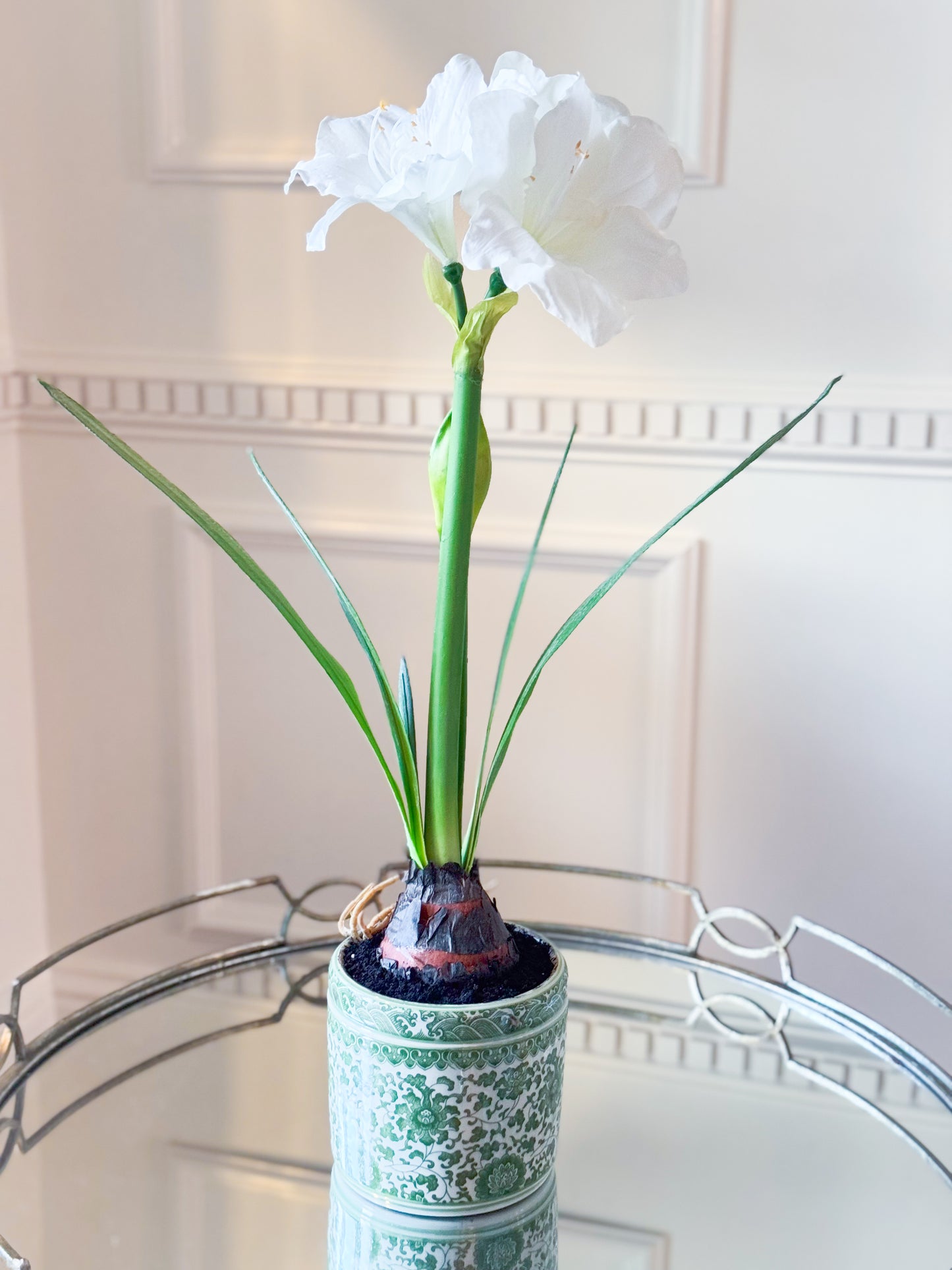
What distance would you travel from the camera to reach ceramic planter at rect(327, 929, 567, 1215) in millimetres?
527

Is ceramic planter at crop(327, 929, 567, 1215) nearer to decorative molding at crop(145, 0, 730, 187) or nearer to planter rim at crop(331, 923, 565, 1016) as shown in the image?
planter rim at crop(331, 923, 565, 1016)

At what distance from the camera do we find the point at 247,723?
1.22 metres

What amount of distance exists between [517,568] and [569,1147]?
1.78 ft

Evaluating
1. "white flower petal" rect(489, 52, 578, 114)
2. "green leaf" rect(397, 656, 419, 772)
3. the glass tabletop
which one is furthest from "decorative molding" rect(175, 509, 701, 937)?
"white flower petal" rect(489, 52, 578, 114)

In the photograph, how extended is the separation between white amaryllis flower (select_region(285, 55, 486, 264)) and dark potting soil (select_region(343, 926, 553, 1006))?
30 centimetres

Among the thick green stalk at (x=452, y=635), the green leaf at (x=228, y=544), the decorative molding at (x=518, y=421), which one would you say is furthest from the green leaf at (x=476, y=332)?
the decorative molding at (x=518, y=421)

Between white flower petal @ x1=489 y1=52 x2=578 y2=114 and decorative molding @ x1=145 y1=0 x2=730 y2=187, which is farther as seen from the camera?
decorative molding @ x1=145 y1=0 x2=730 y2=187

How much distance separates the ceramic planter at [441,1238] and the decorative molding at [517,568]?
543 millimetres

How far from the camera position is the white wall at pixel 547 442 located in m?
0.99

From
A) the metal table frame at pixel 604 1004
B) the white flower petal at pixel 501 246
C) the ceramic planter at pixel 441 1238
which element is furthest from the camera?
the metal table frame at pixel 604 1004

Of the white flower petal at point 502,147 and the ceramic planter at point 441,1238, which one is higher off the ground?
the white flower petal at point 502,147

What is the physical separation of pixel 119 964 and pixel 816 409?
2.81 ft

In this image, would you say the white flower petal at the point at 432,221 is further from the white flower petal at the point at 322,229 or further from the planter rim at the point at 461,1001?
the planter rim at the point at 461,1001

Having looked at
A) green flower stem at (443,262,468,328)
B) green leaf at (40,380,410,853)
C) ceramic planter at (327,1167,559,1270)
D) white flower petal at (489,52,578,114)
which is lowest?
ceramic planter at (327,1167,559,1270)
